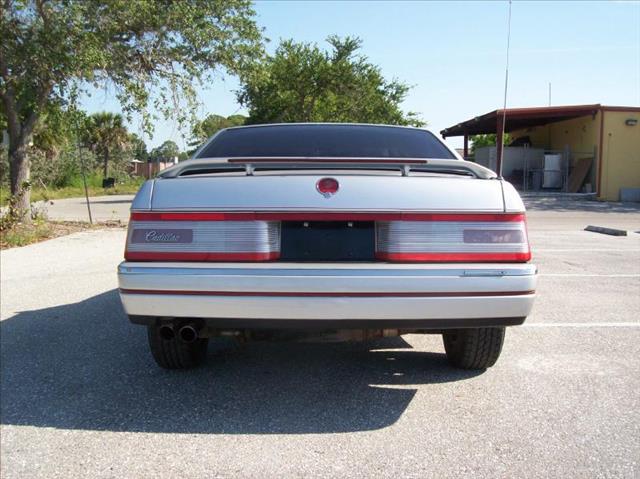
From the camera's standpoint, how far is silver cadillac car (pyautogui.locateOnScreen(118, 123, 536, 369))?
301 centimetres

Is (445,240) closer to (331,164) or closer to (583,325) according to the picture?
(331,164)

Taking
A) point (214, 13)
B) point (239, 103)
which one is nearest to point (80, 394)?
point (214, 13)

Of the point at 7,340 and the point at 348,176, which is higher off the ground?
the point at 348,176

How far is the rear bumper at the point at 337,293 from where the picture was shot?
9.82ft

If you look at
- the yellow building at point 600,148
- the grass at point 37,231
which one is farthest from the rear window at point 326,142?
the yellow building at point 600,148

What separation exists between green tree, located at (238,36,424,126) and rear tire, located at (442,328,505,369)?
24115mm

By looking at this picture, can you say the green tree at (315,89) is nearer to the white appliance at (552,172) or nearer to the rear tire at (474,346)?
the white appliance at (552,172)

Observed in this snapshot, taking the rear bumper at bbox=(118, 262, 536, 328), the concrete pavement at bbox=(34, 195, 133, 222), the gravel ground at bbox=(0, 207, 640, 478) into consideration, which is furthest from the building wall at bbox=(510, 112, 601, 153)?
the rear bumper at bbox=(118, 262, 536, 328)

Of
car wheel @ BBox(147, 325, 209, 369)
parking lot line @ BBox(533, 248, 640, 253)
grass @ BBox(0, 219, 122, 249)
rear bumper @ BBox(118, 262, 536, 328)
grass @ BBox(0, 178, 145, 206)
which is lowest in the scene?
grass @ BBox(0, 178, 145, 206)

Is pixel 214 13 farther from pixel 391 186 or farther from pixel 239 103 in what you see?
pixel 239 103

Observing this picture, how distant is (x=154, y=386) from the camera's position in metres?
3.76

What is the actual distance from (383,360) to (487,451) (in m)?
1.41

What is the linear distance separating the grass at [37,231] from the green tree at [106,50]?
41cm

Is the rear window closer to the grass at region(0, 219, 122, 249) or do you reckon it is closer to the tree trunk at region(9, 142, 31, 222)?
the grass at region(0, 219, 122, 249)
